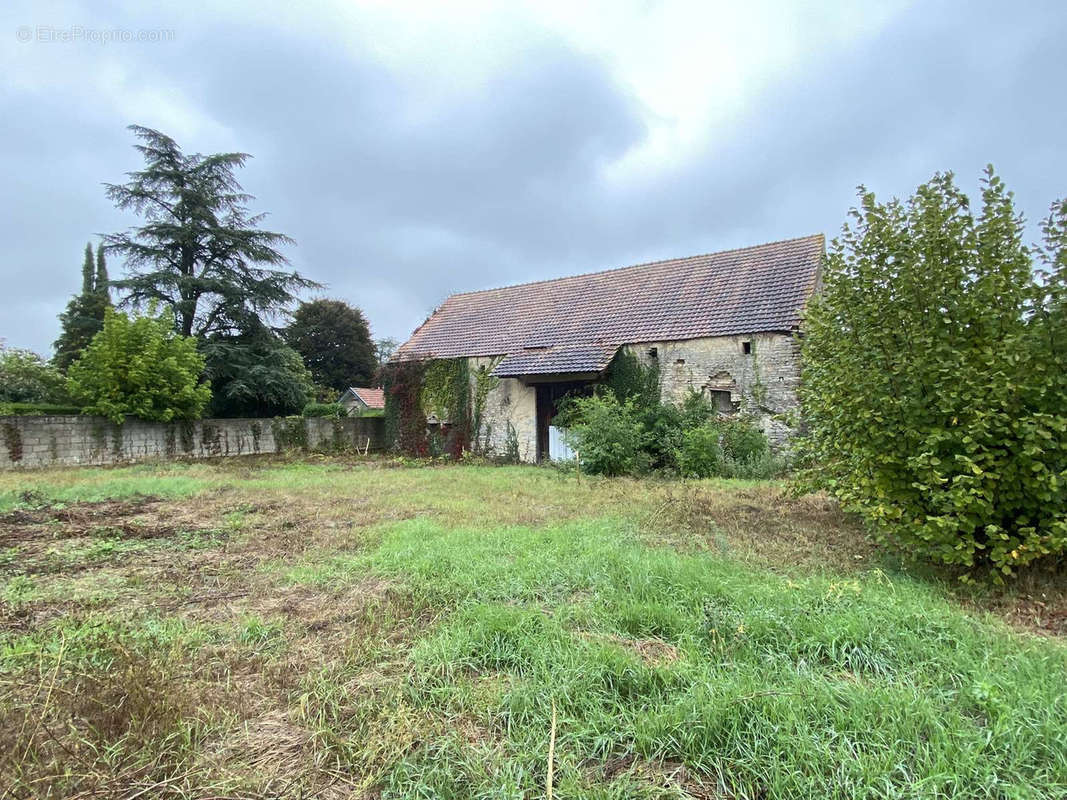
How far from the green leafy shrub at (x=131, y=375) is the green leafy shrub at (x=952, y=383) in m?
17.7

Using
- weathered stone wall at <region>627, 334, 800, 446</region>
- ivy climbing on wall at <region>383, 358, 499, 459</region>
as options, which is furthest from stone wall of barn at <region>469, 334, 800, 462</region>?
ivy climbing on wall at <region>383, 358, 499, 459</region>

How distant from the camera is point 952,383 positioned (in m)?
3.98

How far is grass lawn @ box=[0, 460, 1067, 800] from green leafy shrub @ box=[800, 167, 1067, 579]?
0.51m

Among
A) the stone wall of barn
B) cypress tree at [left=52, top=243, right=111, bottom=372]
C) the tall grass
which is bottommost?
the tall grass

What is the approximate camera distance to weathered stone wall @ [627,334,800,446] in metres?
12.0

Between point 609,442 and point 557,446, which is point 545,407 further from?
point 609,442

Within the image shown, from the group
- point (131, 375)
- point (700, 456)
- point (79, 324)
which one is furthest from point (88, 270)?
point (700, 456)

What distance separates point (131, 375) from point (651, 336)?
15.2 m

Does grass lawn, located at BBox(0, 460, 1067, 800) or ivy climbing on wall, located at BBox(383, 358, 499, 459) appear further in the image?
ivy climbing on wall, located at BBox(383, 358, 499, 459)

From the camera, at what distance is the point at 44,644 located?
2.96m

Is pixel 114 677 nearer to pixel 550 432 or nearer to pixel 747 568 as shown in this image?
pixel 747 568

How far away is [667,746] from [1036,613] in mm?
3046

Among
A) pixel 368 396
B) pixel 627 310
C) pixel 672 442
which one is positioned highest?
pixel 627 310

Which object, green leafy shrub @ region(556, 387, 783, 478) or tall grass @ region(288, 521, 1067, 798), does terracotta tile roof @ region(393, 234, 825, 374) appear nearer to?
green leafy shrub @ region(556, 387, 783, 478)
